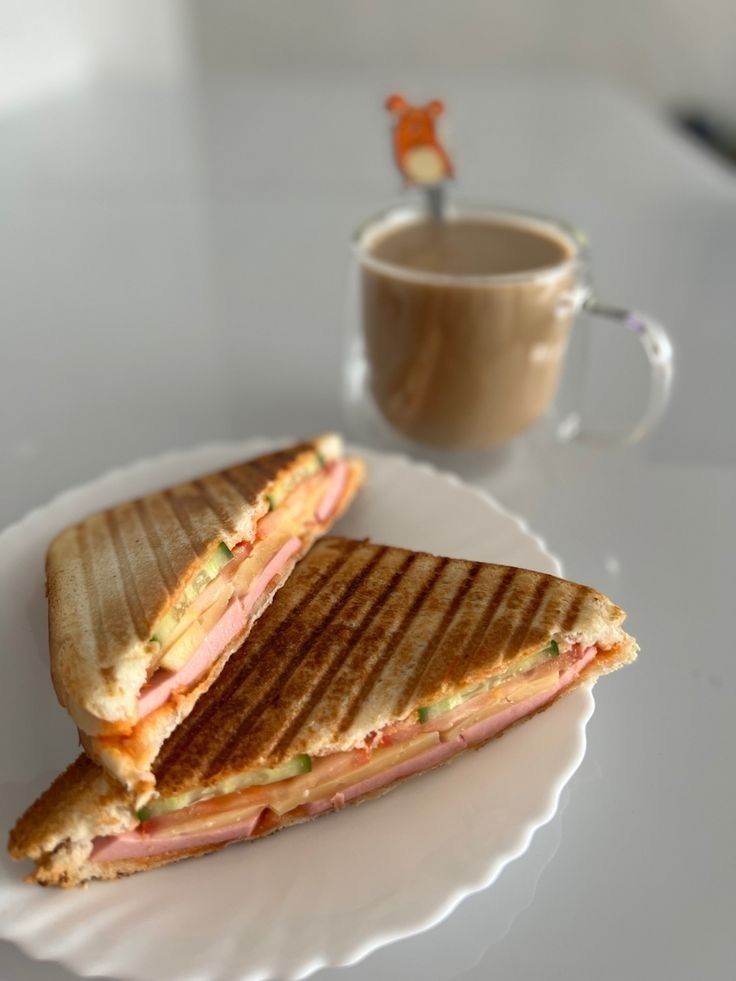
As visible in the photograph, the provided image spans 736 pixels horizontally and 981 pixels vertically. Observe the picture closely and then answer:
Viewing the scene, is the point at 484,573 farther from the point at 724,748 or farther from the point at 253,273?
the point at 253,273

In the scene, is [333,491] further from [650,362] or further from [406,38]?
[406,38]

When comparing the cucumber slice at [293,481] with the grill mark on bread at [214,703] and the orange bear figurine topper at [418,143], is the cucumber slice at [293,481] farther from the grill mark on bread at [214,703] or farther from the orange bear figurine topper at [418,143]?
the orange bear figurine topper at [418,143]

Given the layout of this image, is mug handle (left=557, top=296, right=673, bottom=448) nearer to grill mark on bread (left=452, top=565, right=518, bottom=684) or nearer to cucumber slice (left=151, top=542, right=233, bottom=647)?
grill mark on bread (left=452, top=565, right=518, bottom=684)

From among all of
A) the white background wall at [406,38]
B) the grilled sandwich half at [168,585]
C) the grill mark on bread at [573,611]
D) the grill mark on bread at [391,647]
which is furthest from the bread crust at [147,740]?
the white background wall at [406,38]

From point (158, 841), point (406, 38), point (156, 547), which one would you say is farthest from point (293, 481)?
point (406, 38)

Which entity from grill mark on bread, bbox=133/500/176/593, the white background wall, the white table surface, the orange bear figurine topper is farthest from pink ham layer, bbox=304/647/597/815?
the white background wall
